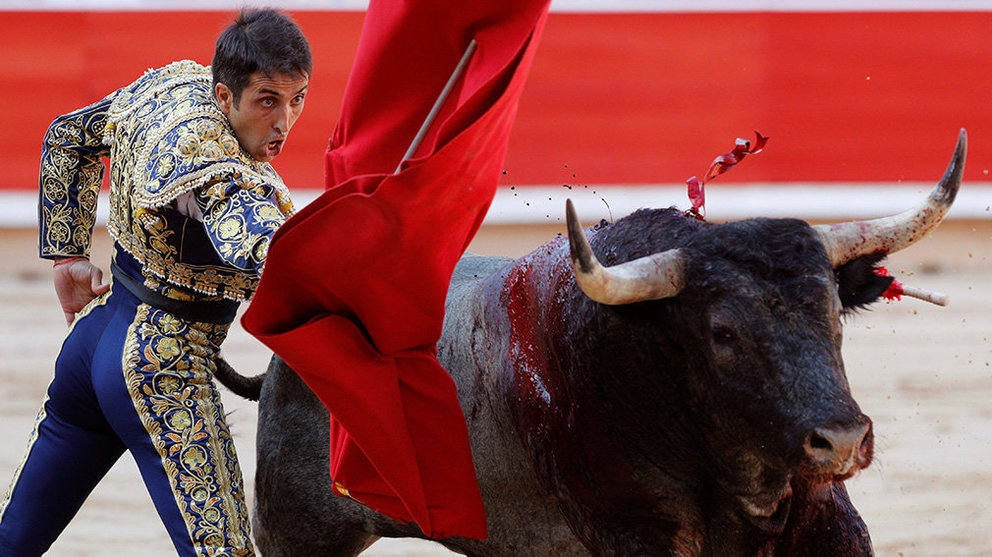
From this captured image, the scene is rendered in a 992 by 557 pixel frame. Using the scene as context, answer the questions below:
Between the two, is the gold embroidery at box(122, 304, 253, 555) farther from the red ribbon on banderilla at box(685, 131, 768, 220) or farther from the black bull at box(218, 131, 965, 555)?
the red ribbon on banderilla at box(685, 131, 768, 220)

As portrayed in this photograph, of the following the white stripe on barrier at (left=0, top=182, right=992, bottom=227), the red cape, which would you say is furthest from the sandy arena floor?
the red cape

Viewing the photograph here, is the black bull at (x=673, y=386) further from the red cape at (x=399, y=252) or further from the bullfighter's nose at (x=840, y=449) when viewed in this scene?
the red cape at (x=399, y=252)

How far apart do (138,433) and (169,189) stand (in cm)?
49

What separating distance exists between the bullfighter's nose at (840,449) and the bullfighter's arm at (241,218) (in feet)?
3.09

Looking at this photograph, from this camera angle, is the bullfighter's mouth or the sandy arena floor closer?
the bullfighter's mouth

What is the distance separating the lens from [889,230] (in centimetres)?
257

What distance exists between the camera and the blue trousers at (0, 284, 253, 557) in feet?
8.98

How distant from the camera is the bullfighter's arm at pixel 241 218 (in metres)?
2.46

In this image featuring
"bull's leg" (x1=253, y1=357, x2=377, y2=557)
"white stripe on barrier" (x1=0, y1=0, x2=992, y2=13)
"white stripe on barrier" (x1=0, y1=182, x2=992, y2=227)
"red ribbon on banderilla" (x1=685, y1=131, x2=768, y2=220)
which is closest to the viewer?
"red ribbon on banderilla" (x1=685, y1=131, x2=768, y2=220)

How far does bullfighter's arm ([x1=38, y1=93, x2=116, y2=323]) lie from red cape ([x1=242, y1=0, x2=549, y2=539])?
58cm

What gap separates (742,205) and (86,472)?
18.1 feet

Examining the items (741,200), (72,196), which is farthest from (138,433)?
(741,200)

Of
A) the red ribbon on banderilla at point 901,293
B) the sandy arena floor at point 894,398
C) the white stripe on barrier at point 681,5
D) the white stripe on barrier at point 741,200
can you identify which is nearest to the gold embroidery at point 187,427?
the red ribbon on banderilla at point 901,293

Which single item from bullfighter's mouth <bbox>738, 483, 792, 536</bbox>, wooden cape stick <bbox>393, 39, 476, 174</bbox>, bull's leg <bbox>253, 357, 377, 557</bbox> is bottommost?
bull's leg <bbox>253, 357, 377, 557</bbox>
